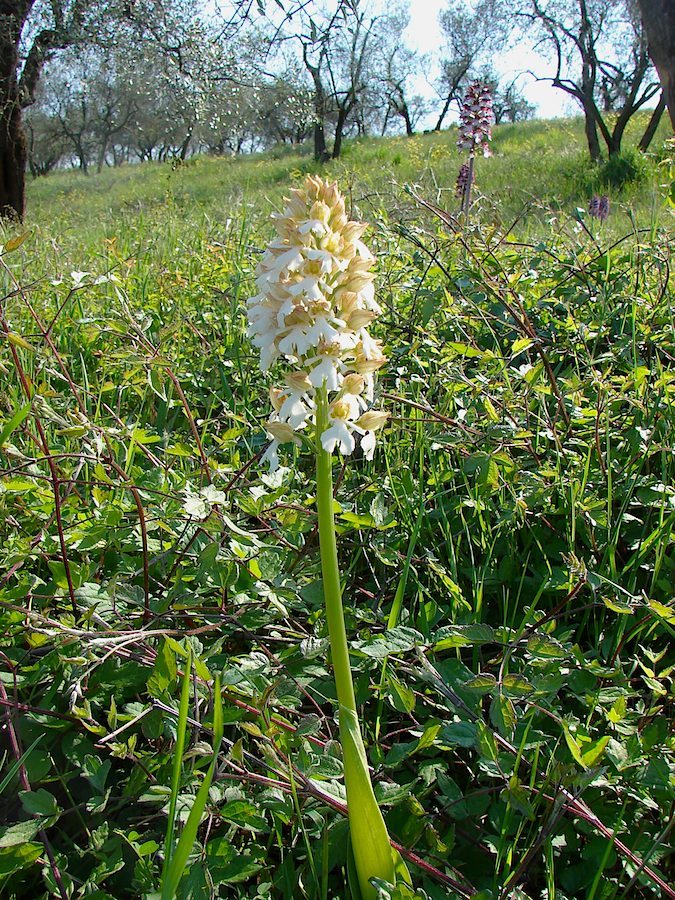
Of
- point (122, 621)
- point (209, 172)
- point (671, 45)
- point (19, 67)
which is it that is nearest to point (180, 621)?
point (122, 621)

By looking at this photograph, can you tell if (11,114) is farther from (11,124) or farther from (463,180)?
(463,180)

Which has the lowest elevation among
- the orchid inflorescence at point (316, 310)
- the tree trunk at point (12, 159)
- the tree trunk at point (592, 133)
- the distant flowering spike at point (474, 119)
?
the orchid inflorescence at point (316, 310)

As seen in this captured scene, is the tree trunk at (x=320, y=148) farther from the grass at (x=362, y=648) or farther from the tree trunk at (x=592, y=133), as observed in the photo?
the grass at (x=362, y=648)

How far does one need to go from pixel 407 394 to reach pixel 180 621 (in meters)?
1.14

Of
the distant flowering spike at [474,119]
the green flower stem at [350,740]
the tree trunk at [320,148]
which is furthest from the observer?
the tree trunk at [320,148]

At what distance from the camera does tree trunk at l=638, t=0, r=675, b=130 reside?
2.55m

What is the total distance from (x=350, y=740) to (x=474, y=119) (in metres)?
5.69

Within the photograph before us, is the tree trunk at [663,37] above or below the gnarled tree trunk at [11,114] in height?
below

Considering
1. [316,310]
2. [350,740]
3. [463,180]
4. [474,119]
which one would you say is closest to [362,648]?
[350,740]

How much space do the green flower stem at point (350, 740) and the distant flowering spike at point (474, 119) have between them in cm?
520

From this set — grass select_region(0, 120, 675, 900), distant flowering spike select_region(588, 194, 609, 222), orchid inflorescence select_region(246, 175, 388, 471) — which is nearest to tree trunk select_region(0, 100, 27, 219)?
distant flowering spike select_region(588, 194, 609, 222)

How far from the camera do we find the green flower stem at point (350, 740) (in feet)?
2.71

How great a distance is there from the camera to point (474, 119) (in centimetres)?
546

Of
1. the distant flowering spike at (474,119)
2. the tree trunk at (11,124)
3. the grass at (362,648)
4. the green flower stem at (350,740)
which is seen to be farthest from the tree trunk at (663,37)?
the tree trunk at (11,124)
